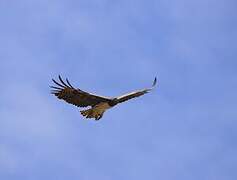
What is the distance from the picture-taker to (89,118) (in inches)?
2881

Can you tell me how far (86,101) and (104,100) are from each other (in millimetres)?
781

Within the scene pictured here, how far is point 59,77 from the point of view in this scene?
72688mm

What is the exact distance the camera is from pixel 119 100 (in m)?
74.4

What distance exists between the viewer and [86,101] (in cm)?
7362

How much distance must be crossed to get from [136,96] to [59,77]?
414 centimetres

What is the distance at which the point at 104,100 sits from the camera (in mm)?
73875

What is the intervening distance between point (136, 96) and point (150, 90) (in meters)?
0.64

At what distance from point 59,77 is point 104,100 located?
7.77 ft

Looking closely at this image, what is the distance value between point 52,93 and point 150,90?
4.60 m

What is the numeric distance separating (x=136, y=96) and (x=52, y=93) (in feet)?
13.4

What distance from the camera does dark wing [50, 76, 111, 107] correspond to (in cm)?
7300

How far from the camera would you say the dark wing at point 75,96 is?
73.0 metres

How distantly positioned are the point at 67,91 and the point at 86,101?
1.01 meters

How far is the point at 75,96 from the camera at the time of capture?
241ft
